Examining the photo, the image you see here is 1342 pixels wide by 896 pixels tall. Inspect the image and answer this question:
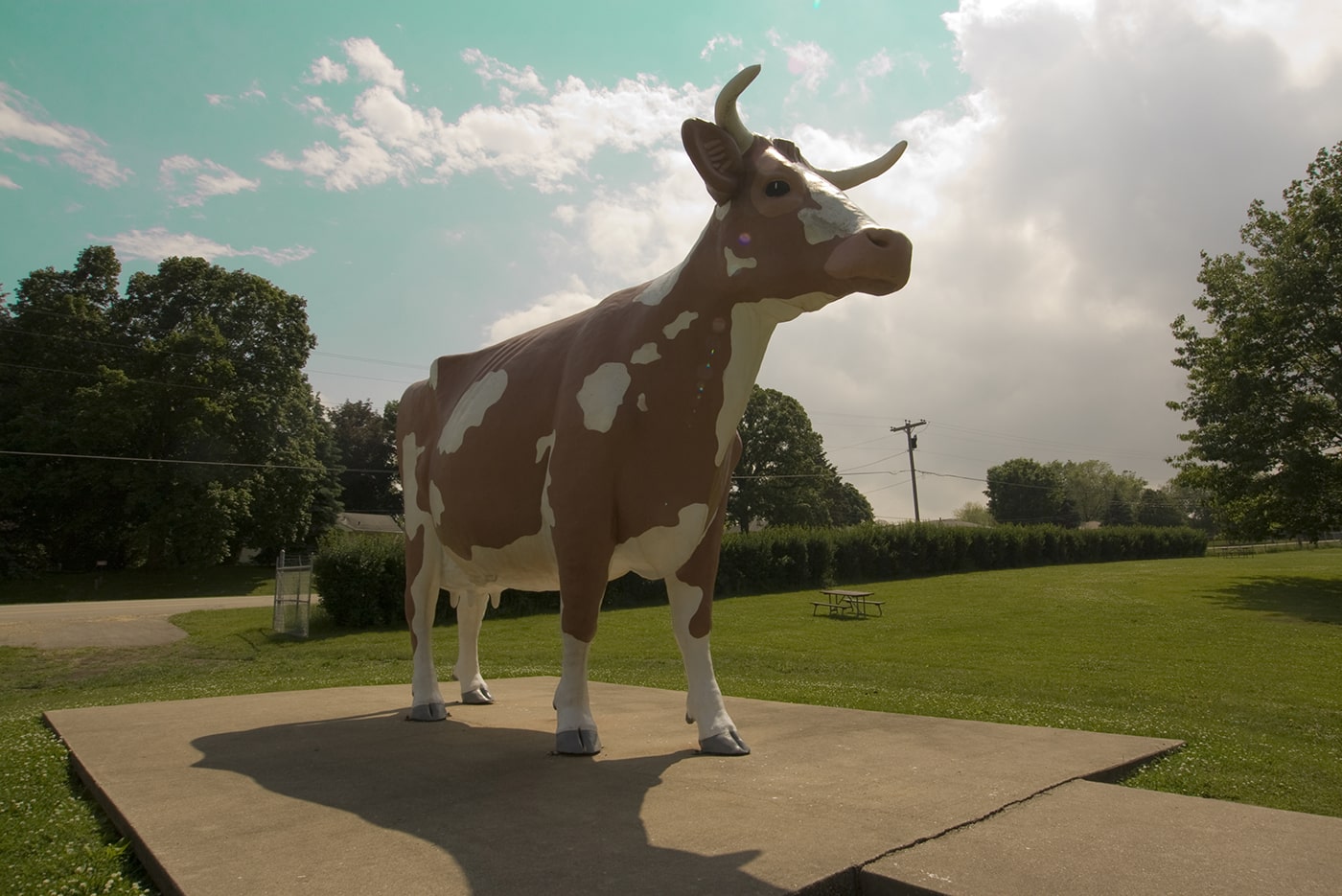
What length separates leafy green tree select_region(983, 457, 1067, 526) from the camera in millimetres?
93875

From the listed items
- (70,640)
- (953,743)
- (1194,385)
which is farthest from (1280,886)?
(1194,385)

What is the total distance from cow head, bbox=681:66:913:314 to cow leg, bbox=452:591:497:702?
3.27m

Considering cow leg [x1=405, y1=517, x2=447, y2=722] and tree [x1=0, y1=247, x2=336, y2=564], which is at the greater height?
tree [x1=0, y1=247, x2=336, y2=564]

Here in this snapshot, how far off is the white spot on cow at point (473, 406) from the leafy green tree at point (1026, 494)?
9509 cm

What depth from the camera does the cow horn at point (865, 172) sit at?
4.48m

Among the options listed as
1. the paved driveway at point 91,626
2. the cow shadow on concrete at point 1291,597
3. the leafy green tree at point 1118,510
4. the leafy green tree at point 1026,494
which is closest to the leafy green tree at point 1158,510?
the leafy green tree at point 1118,510

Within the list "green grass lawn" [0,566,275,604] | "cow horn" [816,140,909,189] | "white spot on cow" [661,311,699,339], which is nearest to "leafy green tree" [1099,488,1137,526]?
"green grass lawn" [0,566,275,604]

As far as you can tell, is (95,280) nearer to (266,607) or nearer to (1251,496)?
Answer: (266,607)

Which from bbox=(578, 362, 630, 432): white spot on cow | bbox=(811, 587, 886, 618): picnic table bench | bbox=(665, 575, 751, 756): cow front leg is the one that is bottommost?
bbox=(811, 587, 886, 618): picnic table bench

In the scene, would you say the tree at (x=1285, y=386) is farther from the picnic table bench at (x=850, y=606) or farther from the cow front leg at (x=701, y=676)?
the cow front leg at (x=701, y=676)

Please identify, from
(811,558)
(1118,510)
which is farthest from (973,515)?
(811,558)

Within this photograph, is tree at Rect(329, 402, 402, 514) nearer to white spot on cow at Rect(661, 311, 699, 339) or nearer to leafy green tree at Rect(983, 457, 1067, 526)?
white spot on cow at Rect(661, 311, 699, 339)

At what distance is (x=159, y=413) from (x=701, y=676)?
33768 millimetres

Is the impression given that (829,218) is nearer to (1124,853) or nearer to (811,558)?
(1124,853)
